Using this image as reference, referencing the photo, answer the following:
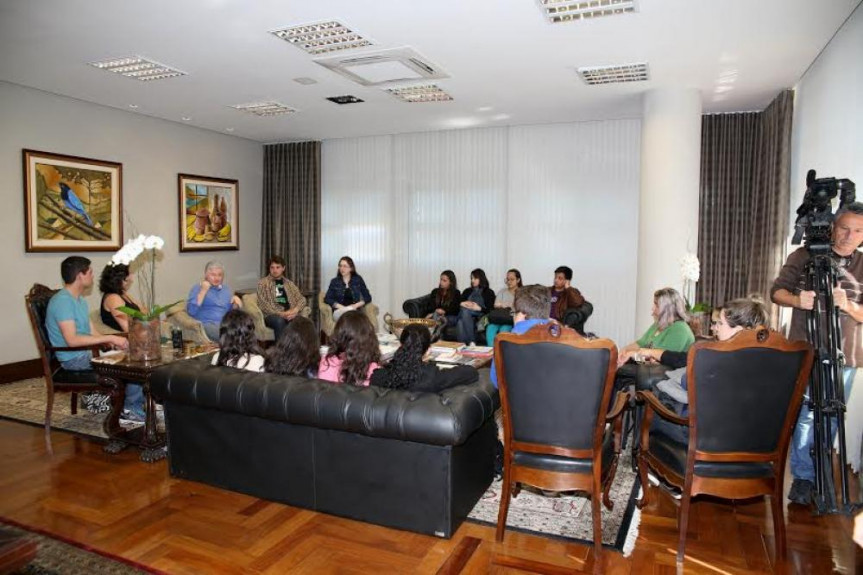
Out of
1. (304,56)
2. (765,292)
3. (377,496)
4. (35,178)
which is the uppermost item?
(304,56)

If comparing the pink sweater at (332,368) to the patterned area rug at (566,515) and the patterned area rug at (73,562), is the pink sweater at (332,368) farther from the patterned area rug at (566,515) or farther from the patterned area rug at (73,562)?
the patterned area rug at (73,562)

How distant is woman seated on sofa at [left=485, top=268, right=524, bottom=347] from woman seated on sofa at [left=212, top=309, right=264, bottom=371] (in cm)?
321

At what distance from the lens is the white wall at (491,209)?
716cm

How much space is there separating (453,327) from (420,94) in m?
2.68

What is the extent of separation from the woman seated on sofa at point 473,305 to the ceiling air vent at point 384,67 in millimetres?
2651

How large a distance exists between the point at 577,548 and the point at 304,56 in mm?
4054

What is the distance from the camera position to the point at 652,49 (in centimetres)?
447

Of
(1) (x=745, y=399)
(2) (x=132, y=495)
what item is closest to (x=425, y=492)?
(1) (x=745, y=399)

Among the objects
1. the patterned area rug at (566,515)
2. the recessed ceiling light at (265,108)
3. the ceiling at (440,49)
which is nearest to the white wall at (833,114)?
the ceiling at (440,49)

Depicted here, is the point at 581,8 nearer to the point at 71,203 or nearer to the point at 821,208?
the point at 821,208

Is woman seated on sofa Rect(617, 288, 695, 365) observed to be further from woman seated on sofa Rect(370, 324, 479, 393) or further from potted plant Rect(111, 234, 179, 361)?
potted plant Rect(111, 234, 179, 361)

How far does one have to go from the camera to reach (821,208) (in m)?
2.92

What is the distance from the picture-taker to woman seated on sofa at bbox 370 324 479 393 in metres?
2.87

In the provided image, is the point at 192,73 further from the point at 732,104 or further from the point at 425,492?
the point at 732,104
